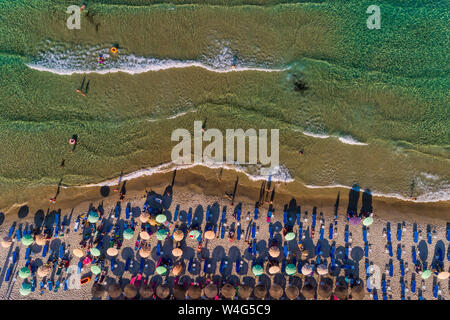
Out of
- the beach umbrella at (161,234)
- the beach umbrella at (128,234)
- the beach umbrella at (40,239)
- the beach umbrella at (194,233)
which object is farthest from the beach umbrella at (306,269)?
the beach umbrella at (40,239)

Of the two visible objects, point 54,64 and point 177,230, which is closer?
point 177,230

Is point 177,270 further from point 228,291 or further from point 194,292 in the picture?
point 228,291

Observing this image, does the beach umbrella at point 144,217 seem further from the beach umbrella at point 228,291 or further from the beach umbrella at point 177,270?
the beach umbrella at point 228,291

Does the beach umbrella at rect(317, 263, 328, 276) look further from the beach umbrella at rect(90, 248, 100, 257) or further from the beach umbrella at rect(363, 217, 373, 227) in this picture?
the beach umbrella at rect(90, 248, 100, 257)

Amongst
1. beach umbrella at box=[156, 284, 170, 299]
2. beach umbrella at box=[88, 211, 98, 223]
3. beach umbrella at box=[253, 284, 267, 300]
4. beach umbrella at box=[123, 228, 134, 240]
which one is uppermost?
beach umbrella at box=[88, 211, 98, 223]

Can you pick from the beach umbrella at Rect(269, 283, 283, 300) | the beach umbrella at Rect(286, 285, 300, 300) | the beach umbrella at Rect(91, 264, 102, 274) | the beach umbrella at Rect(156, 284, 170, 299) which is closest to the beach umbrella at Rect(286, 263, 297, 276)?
the beach umbrella at Rect(286, 285, 300, 300)
